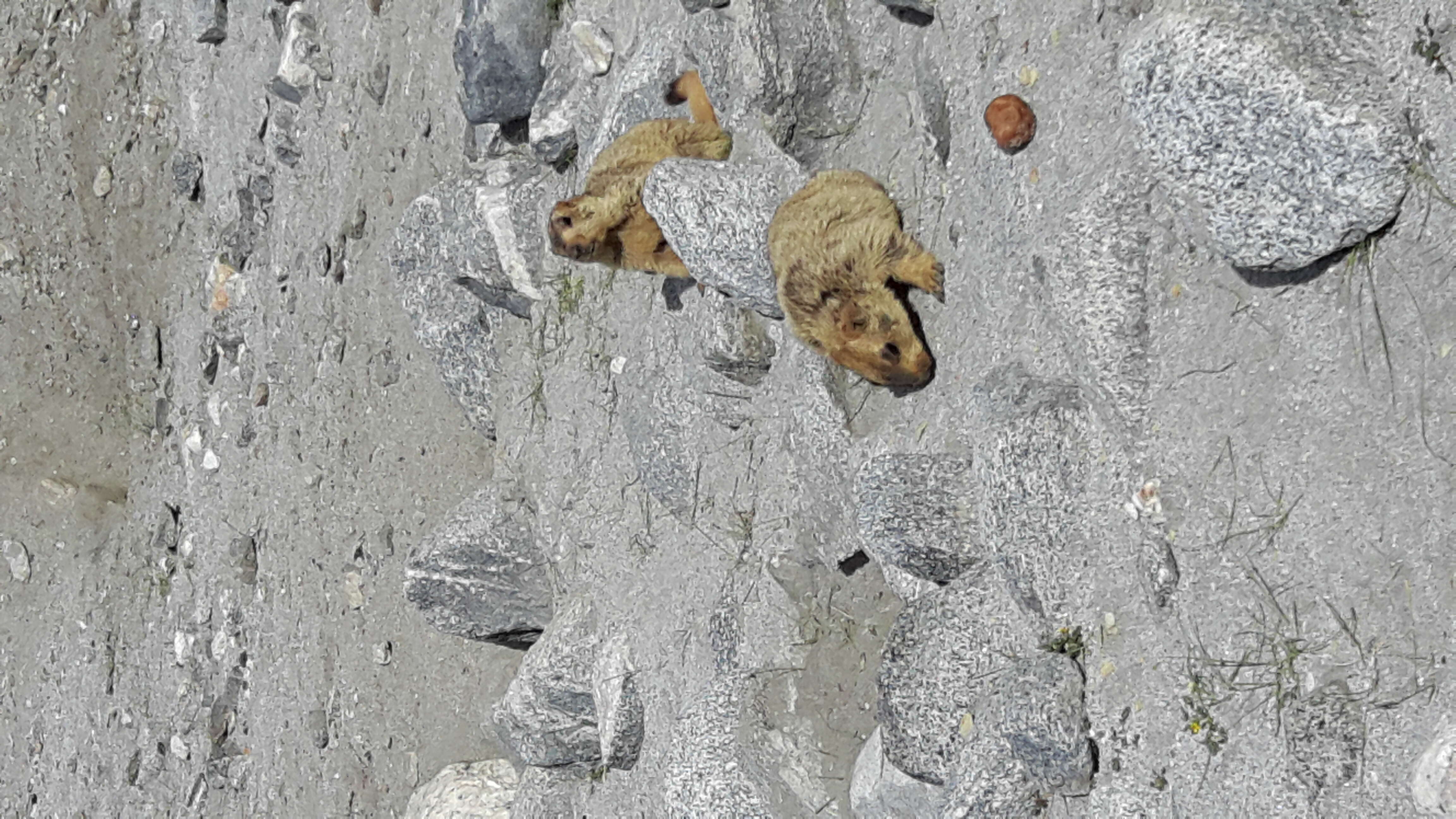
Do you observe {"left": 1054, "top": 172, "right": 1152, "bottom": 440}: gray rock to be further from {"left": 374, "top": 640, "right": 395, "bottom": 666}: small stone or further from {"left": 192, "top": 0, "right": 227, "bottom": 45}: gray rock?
{"left": 192, "top": 0, "right": 227, "bottom": 45}: gray rock

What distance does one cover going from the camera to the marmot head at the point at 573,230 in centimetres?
398

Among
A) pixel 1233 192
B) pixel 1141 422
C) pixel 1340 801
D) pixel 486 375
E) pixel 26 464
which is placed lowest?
pixel 26 464

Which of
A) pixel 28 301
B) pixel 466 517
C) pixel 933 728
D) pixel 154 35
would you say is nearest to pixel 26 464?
pixel 28 301

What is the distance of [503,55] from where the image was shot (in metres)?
4.73

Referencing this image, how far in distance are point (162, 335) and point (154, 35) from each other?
1600mm

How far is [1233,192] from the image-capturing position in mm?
2395

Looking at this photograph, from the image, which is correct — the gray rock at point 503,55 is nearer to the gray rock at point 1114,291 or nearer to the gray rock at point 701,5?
the gray rock at point 701,5

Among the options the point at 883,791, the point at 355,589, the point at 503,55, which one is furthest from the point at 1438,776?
the point at 355,589

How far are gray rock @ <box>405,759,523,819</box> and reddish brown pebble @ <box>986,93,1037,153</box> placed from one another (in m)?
3.10

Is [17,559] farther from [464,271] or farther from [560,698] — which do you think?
[560,698]

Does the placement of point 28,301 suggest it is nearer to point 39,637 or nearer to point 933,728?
point 39,637

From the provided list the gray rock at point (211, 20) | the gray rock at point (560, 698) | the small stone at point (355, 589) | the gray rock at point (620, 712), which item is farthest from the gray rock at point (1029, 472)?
the gray rock at point (211, 20)

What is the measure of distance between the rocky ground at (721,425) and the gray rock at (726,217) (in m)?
0.01

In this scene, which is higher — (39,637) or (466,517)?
(466,517)
